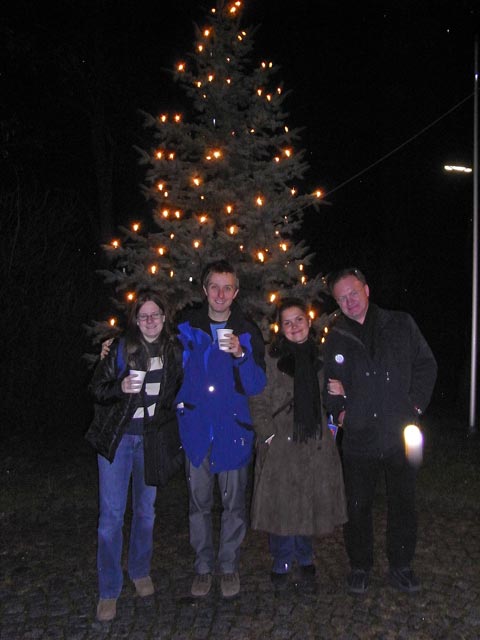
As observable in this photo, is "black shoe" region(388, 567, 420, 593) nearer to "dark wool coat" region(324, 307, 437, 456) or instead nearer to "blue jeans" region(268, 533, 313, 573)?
"blue jeans" region(268, 533, 313, 573)

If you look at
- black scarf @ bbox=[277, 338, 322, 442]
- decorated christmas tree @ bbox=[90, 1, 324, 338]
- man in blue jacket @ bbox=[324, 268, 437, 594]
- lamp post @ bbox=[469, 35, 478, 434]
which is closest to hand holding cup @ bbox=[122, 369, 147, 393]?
black scarf @ bbox=[277, 338, 322, 442]

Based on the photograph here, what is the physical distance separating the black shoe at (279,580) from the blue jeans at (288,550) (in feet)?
0.08

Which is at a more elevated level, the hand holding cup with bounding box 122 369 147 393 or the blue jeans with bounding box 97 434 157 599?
the hand holding cup with bounding box 122 369 147 393

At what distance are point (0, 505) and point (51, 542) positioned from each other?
1.35 m

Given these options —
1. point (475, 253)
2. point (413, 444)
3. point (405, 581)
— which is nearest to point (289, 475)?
point (413, 444)

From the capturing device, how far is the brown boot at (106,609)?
155 inches

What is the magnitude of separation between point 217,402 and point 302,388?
0.56 metres

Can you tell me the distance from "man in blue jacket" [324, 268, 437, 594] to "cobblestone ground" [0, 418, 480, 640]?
29 cm

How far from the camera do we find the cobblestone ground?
→ 3818mm

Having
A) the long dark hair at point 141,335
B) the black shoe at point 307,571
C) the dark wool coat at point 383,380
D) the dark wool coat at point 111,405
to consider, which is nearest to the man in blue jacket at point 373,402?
the dark wool coat at point 383,380

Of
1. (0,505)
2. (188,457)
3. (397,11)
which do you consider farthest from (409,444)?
(397,11)

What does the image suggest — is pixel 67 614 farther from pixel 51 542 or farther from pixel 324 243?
pixel 324 243

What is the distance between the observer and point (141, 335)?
4012mm

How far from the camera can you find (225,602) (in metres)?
4.17
